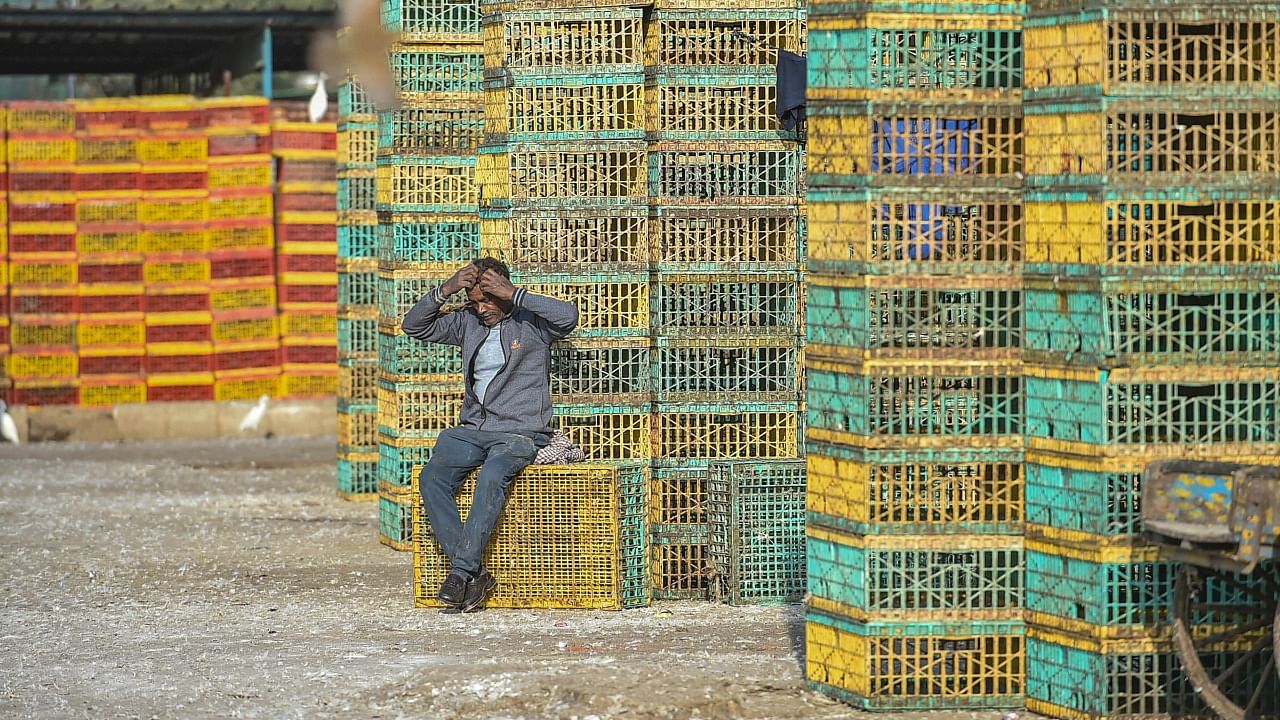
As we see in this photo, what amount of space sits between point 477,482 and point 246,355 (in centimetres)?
1235

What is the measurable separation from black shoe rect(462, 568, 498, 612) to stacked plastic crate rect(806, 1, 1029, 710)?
3.28 m

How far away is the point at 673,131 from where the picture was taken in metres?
12.4

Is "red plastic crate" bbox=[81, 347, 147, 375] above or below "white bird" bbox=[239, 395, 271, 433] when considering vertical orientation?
above

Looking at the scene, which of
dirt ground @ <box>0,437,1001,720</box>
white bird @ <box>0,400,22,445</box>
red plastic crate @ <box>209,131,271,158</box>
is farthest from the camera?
red plastic crate @ <box>209,131,271,158</box>

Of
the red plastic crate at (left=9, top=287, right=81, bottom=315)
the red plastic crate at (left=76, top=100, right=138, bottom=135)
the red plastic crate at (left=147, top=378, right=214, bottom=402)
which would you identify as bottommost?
the red plastic crate at (left=147, top=378, right=214, bottom=402)

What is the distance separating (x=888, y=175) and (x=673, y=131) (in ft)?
11.5

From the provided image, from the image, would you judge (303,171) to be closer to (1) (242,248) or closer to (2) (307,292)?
(1) (242,248)

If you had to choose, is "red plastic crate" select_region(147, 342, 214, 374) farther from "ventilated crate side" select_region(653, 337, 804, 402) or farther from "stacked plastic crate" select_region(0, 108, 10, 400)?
"ventilated crate side" select_region(653, 337, 804, 402)

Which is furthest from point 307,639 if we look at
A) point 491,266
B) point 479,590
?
point 491,266

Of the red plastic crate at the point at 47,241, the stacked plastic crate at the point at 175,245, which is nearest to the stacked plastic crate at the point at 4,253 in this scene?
the red plastic crate at the point at 47,241

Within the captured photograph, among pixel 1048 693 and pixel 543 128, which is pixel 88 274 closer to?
pixel 543 128

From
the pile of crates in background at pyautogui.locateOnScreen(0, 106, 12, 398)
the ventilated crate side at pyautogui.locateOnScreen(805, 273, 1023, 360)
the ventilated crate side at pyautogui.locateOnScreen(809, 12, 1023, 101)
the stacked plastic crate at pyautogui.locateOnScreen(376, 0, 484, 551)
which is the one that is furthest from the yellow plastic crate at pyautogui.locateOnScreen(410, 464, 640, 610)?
the pile of crates in background at pyautogui.locateOnScreen(0, 106, 12, 398)

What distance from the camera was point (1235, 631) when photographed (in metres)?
8.61

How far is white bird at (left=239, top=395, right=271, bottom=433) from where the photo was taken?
2350 cm
